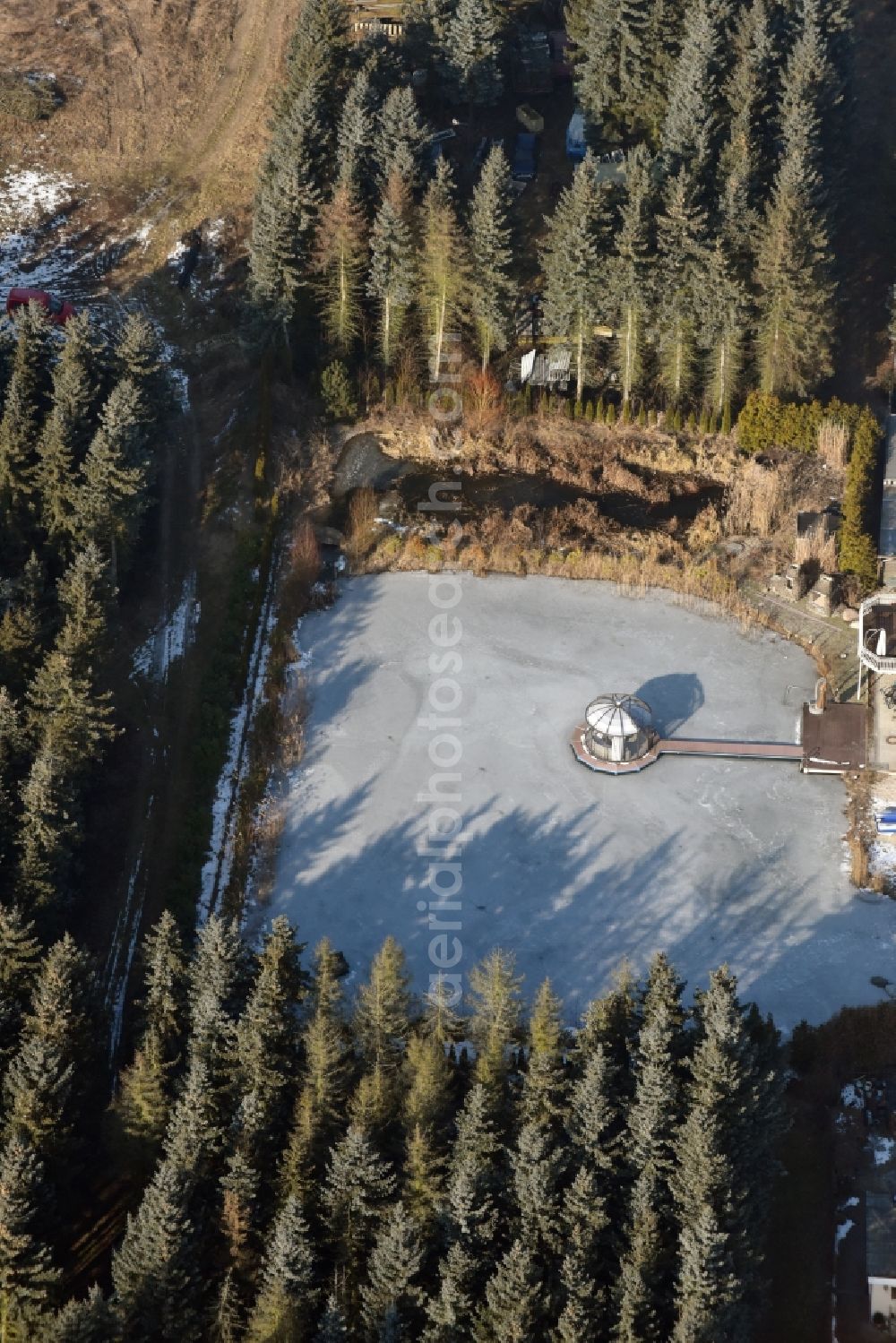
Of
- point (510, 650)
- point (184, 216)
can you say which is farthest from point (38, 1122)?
point (184, 216)

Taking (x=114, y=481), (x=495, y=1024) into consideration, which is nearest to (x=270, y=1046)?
(x=495, y=1024)

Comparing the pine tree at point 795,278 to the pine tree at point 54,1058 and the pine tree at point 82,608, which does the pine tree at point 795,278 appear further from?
the pine tree at point 54,1058

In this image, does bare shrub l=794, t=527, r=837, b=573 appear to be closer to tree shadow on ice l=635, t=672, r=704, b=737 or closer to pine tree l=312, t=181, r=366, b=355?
tree shadow on ice l=635, t=672, r=704, b=737

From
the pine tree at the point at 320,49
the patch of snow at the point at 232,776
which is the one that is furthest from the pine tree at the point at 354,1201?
the pine tree at the point at 320,49

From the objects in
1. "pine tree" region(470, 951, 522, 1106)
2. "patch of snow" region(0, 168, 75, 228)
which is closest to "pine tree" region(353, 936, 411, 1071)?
"pine tree" region(470, 951, 522, 1106)

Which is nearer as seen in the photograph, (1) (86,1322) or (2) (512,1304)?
(1) (86,1322)

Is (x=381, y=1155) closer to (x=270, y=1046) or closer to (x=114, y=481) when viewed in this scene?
(x=270, y=1046)
